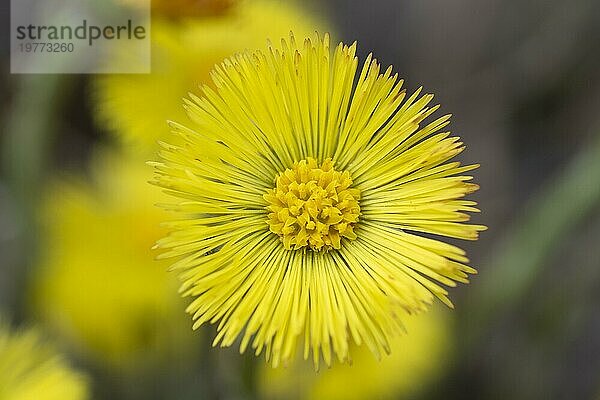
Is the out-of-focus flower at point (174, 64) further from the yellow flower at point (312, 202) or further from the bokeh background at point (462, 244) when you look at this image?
the yellow flower at point (312, 202)

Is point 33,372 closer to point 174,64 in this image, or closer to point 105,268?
point 105,268

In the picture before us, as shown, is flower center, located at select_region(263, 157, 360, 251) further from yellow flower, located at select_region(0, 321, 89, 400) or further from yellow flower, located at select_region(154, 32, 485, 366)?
yellow flower, located at select_region(0, 321, 89, 400)

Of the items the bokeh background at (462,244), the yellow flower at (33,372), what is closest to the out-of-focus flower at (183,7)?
the bokeh background at (462,244)

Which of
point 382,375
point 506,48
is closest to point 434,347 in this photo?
point 382,375

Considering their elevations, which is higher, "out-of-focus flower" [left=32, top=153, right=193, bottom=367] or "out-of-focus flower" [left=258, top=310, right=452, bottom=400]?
"out-of-focus flower" [left=32, top=153, right=193, bottom=367]

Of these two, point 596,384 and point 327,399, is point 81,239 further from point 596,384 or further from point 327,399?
point 596,384

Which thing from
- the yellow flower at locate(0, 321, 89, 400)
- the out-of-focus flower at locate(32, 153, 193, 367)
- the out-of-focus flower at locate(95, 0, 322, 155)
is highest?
the out-of-focus flower at locate(95, 0, 322, 155)

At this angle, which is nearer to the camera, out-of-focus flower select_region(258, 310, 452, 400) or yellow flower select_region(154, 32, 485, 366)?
yellow flower select_region(154, 32, 485, 366)

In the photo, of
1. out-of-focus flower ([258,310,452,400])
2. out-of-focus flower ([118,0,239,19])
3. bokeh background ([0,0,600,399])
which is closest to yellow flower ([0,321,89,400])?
bokeh background ([0,0,600,399])
